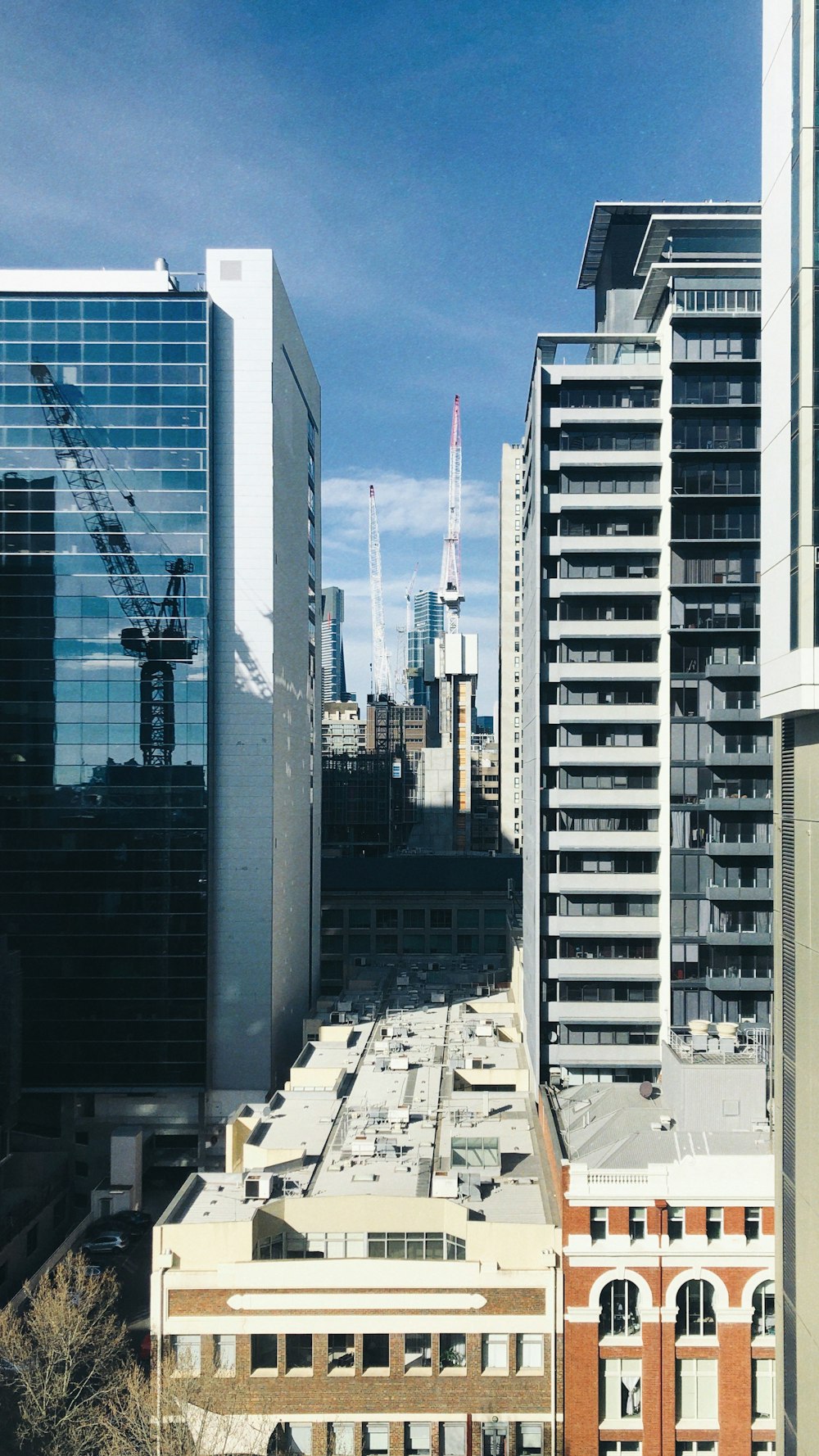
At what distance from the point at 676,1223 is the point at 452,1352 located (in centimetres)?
993

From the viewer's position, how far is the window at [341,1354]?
3656cm

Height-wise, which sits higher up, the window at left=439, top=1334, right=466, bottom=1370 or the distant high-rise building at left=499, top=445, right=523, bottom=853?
the distant high-rise building at left=499, top=445, right=523, bottom=853

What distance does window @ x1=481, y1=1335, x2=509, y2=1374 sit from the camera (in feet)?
120

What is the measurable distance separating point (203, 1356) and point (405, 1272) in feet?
27.4

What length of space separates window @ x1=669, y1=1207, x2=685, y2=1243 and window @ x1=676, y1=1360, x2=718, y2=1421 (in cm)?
462

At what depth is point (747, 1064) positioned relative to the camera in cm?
4238

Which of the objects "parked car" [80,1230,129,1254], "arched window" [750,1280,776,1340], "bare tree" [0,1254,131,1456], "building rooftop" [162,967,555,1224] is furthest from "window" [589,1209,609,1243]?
"parked car" [80,1230,129,1254]

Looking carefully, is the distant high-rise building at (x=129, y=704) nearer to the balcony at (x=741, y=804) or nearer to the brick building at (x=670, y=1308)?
the balcony at (x=741, y=804)

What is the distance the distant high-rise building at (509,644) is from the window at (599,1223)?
4522 inches

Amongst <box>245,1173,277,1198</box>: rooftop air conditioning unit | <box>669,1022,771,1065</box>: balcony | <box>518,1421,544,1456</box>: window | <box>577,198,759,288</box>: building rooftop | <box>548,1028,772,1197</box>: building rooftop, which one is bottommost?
<box>518,1421,544,1456</box>: window

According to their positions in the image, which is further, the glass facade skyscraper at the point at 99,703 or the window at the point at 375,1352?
the glass facade skyscraper at the point at 99,703

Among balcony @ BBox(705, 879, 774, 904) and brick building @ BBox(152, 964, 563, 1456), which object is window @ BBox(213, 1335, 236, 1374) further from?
balcony @ BBox(705, 879, 774, 904)

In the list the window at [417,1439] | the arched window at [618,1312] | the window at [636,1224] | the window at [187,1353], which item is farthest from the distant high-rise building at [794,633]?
the window at [187,1353]

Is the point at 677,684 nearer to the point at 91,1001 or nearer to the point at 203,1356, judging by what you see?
the point at 203,1356
